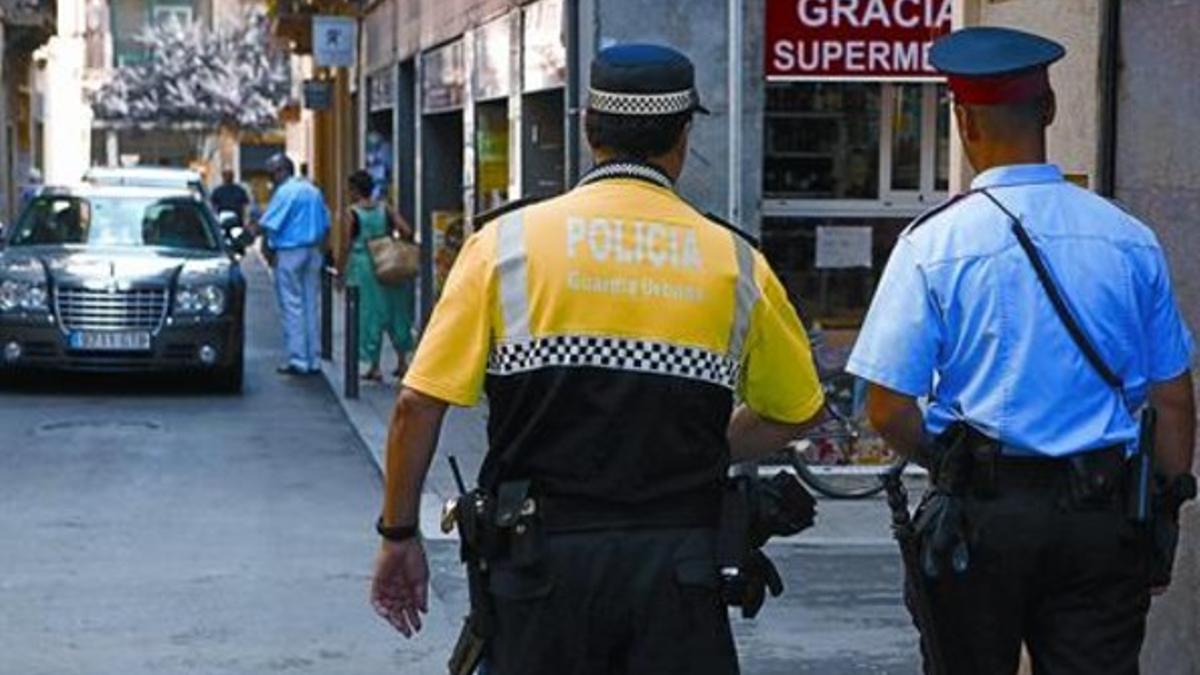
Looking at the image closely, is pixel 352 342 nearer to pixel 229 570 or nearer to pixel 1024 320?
pixel 229 570

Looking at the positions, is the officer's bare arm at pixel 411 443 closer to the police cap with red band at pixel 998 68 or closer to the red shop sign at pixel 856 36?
the police cap with red band at pixel 998 68

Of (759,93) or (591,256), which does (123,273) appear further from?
(591,256)

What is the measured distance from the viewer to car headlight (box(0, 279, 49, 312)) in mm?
17188

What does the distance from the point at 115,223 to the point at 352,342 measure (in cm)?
283

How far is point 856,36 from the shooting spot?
1201cm

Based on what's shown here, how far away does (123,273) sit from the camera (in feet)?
57.1

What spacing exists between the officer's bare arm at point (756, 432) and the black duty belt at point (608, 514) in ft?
1.06

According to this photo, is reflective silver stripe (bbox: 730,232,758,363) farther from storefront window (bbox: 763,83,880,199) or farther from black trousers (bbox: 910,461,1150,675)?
storefront window (bbox: 763,83,880,199)

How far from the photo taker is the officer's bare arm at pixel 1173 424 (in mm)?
4906

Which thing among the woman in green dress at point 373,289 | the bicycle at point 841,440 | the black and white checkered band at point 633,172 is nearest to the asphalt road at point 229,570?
the bicycle at point 841,440

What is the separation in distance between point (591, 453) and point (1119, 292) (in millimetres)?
1212

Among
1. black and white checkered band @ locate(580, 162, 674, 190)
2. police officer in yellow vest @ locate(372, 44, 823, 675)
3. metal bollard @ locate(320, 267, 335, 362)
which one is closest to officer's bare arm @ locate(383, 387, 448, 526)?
police officer in yellow vest @ locate(372, 44, 823, 675)

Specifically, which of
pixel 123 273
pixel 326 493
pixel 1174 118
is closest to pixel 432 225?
pixel 123 273

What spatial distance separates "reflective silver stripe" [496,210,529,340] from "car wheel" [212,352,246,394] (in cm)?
1363
